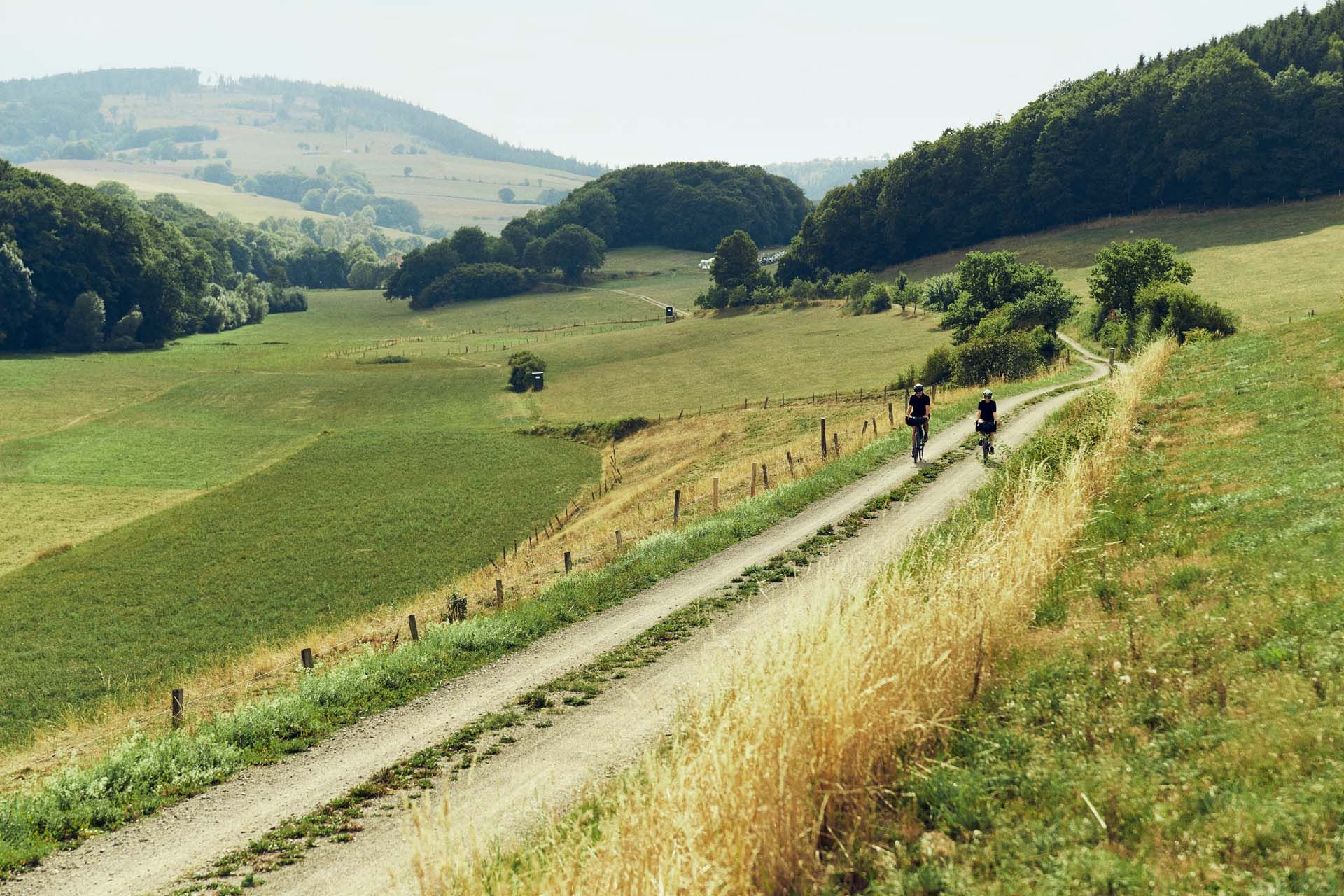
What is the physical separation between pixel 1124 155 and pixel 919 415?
367 feet

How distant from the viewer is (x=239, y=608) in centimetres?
3525

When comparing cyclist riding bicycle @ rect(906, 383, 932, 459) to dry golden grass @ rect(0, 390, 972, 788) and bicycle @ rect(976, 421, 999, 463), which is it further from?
dry golden grass @ rect(0, 390, 972, 788)

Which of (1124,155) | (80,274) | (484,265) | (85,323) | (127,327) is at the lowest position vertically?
(127,327)

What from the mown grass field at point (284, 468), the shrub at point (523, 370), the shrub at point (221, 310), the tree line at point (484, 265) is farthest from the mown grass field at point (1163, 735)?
the tree line at point (484, 265)

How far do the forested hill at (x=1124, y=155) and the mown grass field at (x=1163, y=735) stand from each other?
389 ft

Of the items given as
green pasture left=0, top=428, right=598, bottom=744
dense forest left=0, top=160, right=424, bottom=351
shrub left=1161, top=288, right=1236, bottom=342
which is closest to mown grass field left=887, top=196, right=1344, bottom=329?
shrub left=1161, top=288, right=1236, bottom=342

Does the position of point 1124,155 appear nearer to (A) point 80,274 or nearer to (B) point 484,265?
(B) point 484,265

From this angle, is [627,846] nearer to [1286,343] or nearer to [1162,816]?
[1162,816]

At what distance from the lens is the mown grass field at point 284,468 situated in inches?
1324

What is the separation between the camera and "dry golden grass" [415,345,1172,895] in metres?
7.39

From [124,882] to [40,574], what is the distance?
36.9 m

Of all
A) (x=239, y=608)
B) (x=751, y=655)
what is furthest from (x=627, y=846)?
(x=239, y=608)

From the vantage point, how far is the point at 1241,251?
93438mm

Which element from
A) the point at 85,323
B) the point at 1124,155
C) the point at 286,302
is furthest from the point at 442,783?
the point at 286,302
